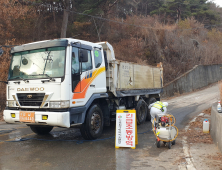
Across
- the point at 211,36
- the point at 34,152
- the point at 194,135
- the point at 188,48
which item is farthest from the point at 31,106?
the point at 211,36

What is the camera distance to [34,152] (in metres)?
5.78

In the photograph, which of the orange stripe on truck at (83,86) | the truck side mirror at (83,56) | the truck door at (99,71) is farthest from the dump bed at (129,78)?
the truck side mirror at (83,56)

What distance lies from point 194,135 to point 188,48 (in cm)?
2553

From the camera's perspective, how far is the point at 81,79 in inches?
254

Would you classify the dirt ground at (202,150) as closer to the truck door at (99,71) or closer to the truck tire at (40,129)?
the truck door at (99,71)

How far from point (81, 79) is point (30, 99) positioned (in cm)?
151

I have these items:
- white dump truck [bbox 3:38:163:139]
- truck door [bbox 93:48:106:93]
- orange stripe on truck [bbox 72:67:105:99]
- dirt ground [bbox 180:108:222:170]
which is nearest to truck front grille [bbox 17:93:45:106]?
Result: white dump truck [bbox 3:38:163:139]

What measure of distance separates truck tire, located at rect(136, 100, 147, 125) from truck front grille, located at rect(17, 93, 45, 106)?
4884 mm

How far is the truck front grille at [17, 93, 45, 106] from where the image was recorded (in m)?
6.07

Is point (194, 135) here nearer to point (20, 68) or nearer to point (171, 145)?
point (171, 145)

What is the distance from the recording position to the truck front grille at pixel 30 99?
6066 millimetres

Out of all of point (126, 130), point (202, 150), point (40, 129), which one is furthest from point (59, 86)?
point (202, 150)

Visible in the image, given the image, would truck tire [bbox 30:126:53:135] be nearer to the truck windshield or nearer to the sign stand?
the truck windshield

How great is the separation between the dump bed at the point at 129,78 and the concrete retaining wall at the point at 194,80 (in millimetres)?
11980
